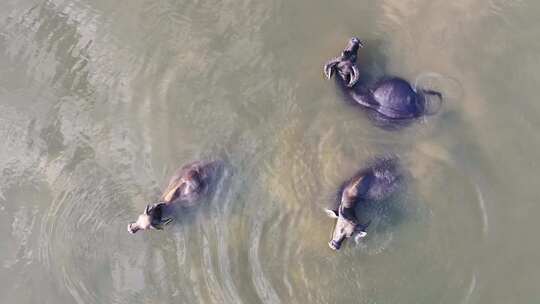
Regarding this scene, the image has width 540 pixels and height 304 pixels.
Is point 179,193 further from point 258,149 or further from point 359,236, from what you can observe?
point 359,236

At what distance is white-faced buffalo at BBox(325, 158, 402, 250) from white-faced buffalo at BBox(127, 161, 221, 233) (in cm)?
150

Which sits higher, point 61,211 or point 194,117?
point 194,117

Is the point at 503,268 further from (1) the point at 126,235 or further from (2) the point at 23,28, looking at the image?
(2) the point at 23,28

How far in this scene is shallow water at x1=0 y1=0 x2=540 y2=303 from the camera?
6.88 meters

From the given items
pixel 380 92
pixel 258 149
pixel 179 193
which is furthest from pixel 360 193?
pixel 179 193

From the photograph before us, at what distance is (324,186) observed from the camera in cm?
700

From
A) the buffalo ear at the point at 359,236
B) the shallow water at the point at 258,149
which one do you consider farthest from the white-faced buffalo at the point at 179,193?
the buffalo ear at the point at 359,236

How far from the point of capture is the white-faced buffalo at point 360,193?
6.71 m

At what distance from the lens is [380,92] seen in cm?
694

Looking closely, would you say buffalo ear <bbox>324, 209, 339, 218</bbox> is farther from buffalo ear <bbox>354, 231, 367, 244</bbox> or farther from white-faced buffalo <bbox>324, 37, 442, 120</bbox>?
white-faced buffalo <bbox>324, 37, 442, 120</bbox>

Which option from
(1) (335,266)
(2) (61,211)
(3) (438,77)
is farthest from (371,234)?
(2) (61,211)

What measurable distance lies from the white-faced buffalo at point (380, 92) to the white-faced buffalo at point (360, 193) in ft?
2.02

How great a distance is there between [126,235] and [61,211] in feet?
2.80

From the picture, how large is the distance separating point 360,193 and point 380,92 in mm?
1222
